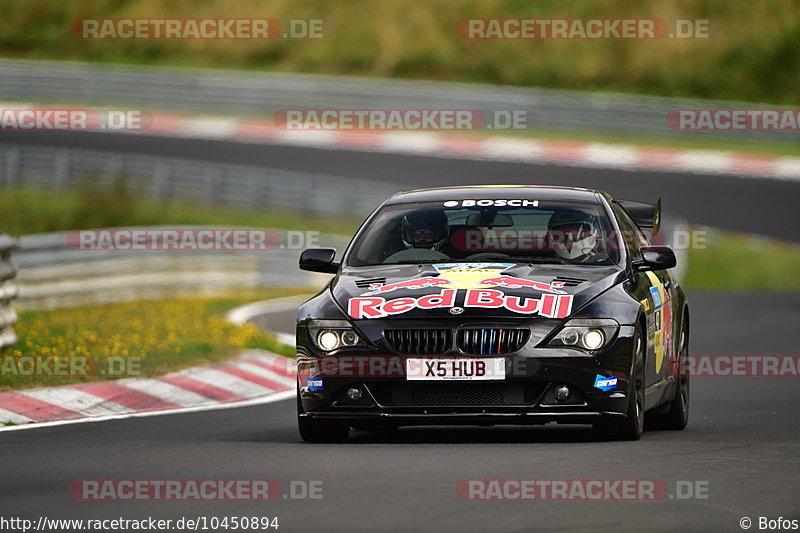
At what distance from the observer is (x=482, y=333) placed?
9.24 m

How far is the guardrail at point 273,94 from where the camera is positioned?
121ft

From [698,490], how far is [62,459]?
130 inches

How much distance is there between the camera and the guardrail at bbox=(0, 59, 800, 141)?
121 ft

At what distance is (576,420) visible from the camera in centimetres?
942

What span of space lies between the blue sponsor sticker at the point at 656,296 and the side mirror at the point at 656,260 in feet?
0.68

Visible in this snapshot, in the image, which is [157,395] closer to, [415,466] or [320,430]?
[320,430]

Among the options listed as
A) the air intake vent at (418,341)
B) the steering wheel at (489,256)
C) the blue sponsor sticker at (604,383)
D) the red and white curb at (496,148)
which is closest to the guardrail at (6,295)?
the steering wheel at (489,256)

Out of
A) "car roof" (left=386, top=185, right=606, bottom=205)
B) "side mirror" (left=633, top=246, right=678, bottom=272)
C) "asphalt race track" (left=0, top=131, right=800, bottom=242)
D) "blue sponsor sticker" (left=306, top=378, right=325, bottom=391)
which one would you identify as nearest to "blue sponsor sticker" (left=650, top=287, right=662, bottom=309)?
"side mirror" (left=633, top=246, right=678, bottom=272)

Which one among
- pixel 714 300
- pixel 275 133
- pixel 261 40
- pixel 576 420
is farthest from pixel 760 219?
pixel 261 40

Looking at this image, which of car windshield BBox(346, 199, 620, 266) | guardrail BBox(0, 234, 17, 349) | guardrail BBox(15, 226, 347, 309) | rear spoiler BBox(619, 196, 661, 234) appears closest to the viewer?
car windshield BBox(346, 199, 620, 266)

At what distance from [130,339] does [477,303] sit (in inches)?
265

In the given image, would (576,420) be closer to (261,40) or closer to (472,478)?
(472,478)

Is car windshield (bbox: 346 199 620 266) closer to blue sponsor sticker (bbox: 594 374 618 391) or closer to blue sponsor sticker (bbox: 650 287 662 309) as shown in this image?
blue sponsor sticker (bbox: 650 287 662 309)

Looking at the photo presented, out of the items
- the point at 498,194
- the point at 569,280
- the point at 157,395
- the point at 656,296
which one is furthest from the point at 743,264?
the point at 569,280
